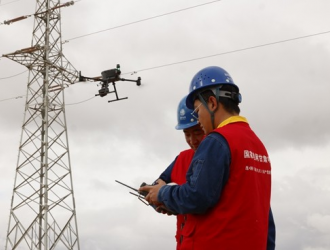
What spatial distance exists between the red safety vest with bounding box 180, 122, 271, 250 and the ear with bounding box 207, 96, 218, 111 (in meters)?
0.17

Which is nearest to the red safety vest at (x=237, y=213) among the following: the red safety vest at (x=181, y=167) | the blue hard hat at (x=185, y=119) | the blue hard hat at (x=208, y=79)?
the blue hard hat at (x=208, y=79)

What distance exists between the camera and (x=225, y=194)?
256cm

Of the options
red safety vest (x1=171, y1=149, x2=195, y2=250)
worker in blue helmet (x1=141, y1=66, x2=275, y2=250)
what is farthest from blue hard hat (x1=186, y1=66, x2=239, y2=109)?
red safety vest (x1=171, y1=149, x2=195, y2=250)

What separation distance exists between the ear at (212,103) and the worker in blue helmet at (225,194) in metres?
0.08

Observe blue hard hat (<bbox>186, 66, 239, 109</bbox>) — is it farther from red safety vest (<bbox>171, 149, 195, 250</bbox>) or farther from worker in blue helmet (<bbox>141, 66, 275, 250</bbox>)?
red safety vest (<bbox>171, 149, 195, 250</bbox>)

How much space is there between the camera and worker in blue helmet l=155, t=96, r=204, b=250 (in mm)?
3594

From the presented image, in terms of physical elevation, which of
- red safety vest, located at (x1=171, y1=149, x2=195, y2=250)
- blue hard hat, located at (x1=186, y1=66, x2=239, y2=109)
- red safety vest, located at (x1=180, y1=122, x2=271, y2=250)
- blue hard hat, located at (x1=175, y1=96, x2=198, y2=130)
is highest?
blue hard hat, located at (x1=175, y1=96, x2=198, y2=130)

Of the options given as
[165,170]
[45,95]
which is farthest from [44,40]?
[165,170]

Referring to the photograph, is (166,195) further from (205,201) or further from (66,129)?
(66,129)

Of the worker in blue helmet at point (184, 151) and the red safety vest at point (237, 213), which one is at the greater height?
the worker in blue helmet at point (184, 151)

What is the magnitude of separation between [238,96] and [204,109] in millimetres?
215

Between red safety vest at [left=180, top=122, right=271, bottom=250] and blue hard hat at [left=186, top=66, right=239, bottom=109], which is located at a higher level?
blue hard hat at [left=186, top=66, right=239, bottom=109]

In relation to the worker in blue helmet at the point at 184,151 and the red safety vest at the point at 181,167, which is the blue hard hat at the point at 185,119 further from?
the red safety vest at the point at 181,167

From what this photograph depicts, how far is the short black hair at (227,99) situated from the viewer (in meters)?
2.81
